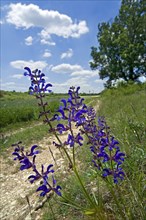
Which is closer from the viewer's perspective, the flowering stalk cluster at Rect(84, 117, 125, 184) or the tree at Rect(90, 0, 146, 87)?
the flowering stalk cluster at Rect(84, 117, 125, 184)

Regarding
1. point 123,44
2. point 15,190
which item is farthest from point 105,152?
point 123,44

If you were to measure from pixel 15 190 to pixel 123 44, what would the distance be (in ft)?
90.1

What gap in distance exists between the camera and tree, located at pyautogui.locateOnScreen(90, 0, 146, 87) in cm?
3025

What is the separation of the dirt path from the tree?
24745 mm

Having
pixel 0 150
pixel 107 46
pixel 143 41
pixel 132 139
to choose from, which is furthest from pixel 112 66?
pixel 132 139

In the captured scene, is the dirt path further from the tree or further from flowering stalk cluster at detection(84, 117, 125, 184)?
the tree

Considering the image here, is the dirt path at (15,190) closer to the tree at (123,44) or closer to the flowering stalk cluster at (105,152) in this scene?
the flowering stalk cluster at (105,152)

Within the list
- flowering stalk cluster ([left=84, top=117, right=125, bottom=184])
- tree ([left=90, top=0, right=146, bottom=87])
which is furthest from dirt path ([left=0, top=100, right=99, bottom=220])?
tree ([left=90, top=0, right=146, bottom=87])

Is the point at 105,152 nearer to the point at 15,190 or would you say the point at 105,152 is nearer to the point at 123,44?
the point at 15,190

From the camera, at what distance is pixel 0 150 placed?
8547mm

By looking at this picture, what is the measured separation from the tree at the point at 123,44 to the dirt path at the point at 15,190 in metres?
24.7

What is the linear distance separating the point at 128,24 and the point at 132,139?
29822 mm

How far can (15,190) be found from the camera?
16.9 ft

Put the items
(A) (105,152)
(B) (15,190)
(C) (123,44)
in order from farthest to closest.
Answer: (C) (123,44)
(B) (15,190)
(A) (105,152)
